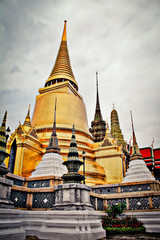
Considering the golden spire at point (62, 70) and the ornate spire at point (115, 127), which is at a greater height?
the golden spire at point (62, 70)

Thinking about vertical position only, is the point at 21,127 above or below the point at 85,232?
above

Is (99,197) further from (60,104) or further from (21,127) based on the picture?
(60,104)

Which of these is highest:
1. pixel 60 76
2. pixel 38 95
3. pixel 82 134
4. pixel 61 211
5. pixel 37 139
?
pixel 60 76

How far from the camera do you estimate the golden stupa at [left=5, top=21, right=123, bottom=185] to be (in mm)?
14164

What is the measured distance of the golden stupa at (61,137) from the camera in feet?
46.5

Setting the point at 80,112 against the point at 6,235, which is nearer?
the point at 6,235

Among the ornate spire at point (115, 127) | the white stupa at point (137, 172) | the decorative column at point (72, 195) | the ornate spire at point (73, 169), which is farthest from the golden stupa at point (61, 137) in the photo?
the ornate spire at point (115, 127)

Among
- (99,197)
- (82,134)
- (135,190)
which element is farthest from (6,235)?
(82,134)

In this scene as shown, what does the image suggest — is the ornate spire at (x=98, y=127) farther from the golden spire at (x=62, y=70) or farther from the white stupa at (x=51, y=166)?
the white stupa at (x=51, y=166)

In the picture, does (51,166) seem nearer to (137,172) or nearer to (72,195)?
(72,195)

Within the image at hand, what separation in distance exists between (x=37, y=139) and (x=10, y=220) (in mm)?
10907

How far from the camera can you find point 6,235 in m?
4.44

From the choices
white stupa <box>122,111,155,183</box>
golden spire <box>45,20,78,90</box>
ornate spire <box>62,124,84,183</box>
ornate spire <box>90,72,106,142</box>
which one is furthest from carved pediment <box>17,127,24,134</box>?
ornate spire <box>90,72,106,142</box>

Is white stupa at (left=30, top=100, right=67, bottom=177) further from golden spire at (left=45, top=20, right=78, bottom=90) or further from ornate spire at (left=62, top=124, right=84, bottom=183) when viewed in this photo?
golden spire at (left=45, top=20, right=78, bottom=90)
